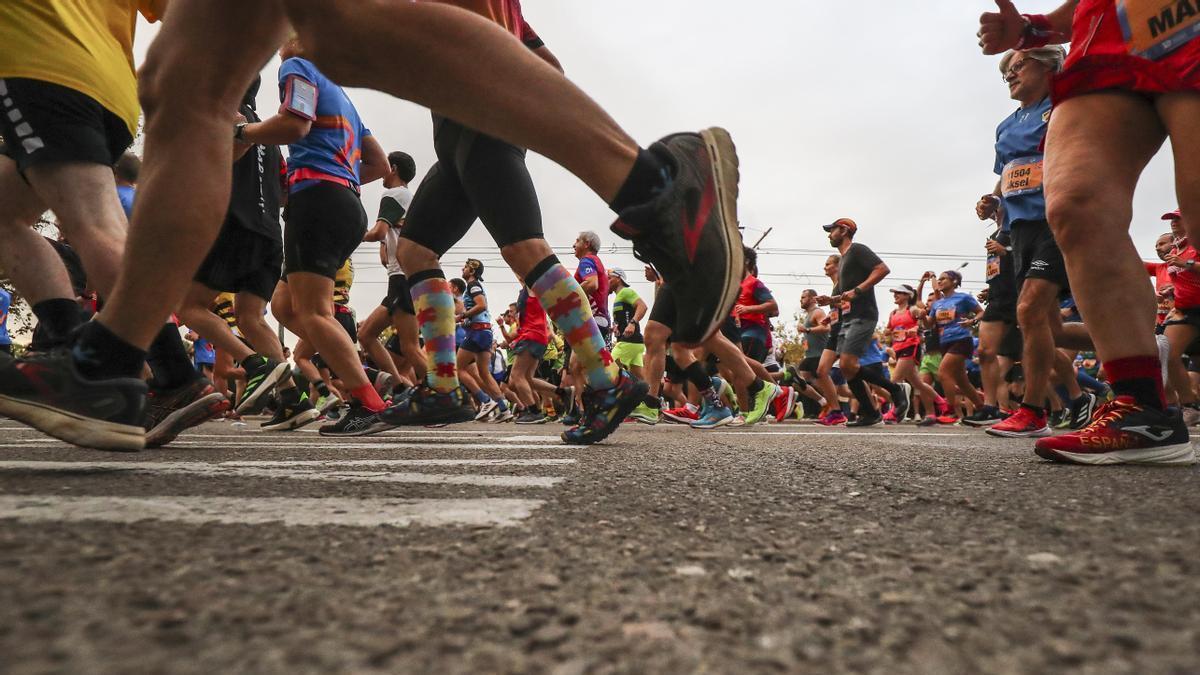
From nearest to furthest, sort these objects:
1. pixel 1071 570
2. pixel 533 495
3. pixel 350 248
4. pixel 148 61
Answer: pixel 1071 570 < pixel 533 495 < pixel 148 61 < pixel 350 248

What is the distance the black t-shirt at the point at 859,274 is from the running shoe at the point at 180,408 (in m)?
6.36

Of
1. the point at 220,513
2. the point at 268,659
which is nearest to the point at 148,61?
the point at 220,513

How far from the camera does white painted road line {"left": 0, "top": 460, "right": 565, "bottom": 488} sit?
51.6 inches

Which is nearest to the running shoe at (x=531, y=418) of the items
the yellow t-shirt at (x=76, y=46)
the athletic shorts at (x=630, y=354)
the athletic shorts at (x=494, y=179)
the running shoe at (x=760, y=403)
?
the athletic shorts at (x=630, y=354)

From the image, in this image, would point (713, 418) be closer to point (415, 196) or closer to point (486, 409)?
point (415, 196)

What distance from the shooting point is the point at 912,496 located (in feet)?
3.80

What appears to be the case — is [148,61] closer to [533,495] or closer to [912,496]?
[533,495]

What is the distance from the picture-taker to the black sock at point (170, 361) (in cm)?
227

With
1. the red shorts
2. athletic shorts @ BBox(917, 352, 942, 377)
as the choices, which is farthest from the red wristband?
athletic shorts @ BBox(917, 352, 942, 377)

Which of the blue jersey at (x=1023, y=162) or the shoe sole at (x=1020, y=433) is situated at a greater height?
the blue jersey at (x=1023, y=162)

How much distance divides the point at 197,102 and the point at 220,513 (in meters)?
0.96

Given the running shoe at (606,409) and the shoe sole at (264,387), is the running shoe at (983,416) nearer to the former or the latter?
the running shoe at (606,409)

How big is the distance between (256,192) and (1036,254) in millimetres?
4132

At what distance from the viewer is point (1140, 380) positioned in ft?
6.09
